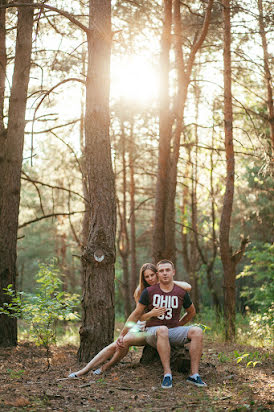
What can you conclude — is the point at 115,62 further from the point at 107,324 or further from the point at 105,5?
the point at 107,324

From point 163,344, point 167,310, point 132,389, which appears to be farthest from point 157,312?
point 132,389

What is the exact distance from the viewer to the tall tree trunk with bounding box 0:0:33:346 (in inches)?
314

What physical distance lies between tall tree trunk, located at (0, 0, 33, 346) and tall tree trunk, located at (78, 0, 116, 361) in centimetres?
204

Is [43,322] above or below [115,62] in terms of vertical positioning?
→ below

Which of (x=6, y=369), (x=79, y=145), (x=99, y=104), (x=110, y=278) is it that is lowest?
(x=6, y=369)

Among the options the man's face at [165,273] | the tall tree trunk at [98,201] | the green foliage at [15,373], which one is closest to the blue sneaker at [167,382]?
the man's face at [165,273]

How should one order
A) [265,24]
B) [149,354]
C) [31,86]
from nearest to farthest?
[149,354], [265,24], [31,86]

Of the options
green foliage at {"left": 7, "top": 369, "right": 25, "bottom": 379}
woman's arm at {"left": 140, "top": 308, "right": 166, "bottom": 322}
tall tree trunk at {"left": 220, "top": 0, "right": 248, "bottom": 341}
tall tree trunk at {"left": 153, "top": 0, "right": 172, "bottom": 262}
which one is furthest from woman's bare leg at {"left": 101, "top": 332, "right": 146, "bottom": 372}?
tall tree trunk at {"left": 153, "top": 0, "right": 172, "bottom": 262}

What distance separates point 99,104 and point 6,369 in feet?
12.7

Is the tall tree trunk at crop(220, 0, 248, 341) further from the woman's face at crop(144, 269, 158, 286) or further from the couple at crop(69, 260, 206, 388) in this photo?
the couple at crop(69, 260, 206, 388)

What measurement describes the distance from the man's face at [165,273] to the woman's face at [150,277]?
392mm

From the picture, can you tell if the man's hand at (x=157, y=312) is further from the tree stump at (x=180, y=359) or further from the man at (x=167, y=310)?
the tree stump at (x=180, y=359)

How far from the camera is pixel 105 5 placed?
22.1 feet

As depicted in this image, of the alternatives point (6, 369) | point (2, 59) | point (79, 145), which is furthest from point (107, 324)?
point (79, 145)
